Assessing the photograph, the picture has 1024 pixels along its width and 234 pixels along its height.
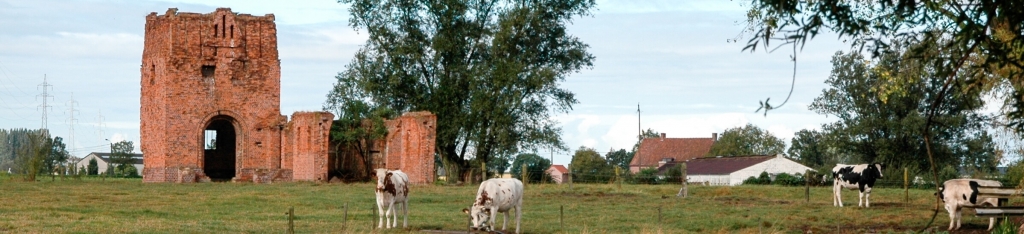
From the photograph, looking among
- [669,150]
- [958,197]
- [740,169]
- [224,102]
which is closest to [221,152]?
[224,102]

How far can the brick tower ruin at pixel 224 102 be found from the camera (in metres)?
48.7

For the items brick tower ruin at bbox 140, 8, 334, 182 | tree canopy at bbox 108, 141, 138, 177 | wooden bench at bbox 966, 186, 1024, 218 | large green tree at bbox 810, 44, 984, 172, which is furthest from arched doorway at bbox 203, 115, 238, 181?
wooden bench at bbox 966, 186, 1024, 218

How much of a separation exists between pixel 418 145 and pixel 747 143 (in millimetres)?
53380

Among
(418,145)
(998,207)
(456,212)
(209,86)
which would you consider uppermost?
(209,86)

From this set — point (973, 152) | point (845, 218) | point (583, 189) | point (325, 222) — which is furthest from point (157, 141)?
point (973, 152)

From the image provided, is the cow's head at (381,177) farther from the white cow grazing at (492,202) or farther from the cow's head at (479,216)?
the cow's head at (479,216)

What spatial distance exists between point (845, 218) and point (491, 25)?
27.2 metres

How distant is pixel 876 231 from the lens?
66.9 ft

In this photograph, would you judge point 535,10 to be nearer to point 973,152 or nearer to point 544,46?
point 544,46

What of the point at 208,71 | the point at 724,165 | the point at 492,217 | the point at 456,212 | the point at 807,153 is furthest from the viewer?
the point at 807,153

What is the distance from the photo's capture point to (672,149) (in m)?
98.6

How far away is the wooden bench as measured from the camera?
771 inches

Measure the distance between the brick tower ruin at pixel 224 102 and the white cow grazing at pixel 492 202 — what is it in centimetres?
2823

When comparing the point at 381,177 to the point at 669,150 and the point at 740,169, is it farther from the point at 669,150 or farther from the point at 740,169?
the point at 669,150
